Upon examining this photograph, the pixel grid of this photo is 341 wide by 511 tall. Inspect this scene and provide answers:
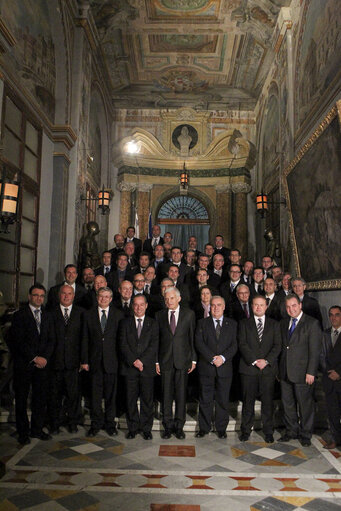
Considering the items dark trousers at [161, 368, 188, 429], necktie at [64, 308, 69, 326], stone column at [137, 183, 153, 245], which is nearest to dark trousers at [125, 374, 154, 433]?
dark trousers at [161, 368, 188, 429]

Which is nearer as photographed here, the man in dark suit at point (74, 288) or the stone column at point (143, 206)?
the man in dark suit at point (74, 288)

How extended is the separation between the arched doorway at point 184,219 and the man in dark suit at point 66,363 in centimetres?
1000

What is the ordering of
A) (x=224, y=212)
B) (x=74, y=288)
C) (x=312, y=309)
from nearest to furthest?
(x=312, y=309)
(x=74, y=288)
(x=224, y=212)

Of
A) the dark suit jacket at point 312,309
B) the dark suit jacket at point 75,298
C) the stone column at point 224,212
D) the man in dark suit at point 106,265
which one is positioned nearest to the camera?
the dark suit jacket at point 312,309

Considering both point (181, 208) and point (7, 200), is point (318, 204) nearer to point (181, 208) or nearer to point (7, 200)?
point (7, 200)

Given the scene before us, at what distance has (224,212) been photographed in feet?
47.1

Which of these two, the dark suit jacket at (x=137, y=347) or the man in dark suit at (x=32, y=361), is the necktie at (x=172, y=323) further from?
the man in dark suit at (x=32, y=361)

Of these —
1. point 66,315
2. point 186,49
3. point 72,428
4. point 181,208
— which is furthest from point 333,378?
point 186,49

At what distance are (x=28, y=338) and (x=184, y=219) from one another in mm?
10800

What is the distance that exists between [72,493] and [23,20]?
7.44 metres

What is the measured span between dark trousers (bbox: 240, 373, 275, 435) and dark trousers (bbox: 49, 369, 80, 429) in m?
1.89

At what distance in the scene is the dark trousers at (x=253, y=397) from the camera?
15.2 feet

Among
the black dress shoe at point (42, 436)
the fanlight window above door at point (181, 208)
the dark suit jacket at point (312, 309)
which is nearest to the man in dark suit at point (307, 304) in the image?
the dark suit jacket at point (312, 309)

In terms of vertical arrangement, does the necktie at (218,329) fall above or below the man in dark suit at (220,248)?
below
